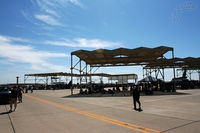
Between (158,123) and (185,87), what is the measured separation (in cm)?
3207

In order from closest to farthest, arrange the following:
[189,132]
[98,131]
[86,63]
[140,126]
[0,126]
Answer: [189,132] < [98,131] < [140,126] < [0,126] < [86,63]

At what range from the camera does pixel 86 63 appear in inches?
1256

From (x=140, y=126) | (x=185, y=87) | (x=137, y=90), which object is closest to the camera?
(x=140, y=126)

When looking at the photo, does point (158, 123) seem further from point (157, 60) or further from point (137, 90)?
point (157, 60)

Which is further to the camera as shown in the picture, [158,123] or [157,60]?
[157,60]

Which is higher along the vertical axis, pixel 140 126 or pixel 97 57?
pixel 97 57

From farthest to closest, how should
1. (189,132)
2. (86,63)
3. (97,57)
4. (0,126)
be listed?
1. (86,63)
2. (97,57)
3. (0,126)
4. (189,132)

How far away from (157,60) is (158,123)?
25.2 m

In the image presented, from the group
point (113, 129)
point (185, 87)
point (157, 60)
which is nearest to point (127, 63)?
point (157, 60)

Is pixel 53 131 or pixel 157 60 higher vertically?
pixel 157 60

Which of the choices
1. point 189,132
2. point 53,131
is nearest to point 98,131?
point 53,131

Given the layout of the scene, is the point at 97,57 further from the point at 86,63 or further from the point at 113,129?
the point at 113,129

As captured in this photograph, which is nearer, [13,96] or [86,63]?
[13,96]

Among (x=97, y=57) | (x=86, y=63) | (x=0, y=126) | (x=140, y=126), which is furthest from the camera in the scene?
(x=86, y=63)
